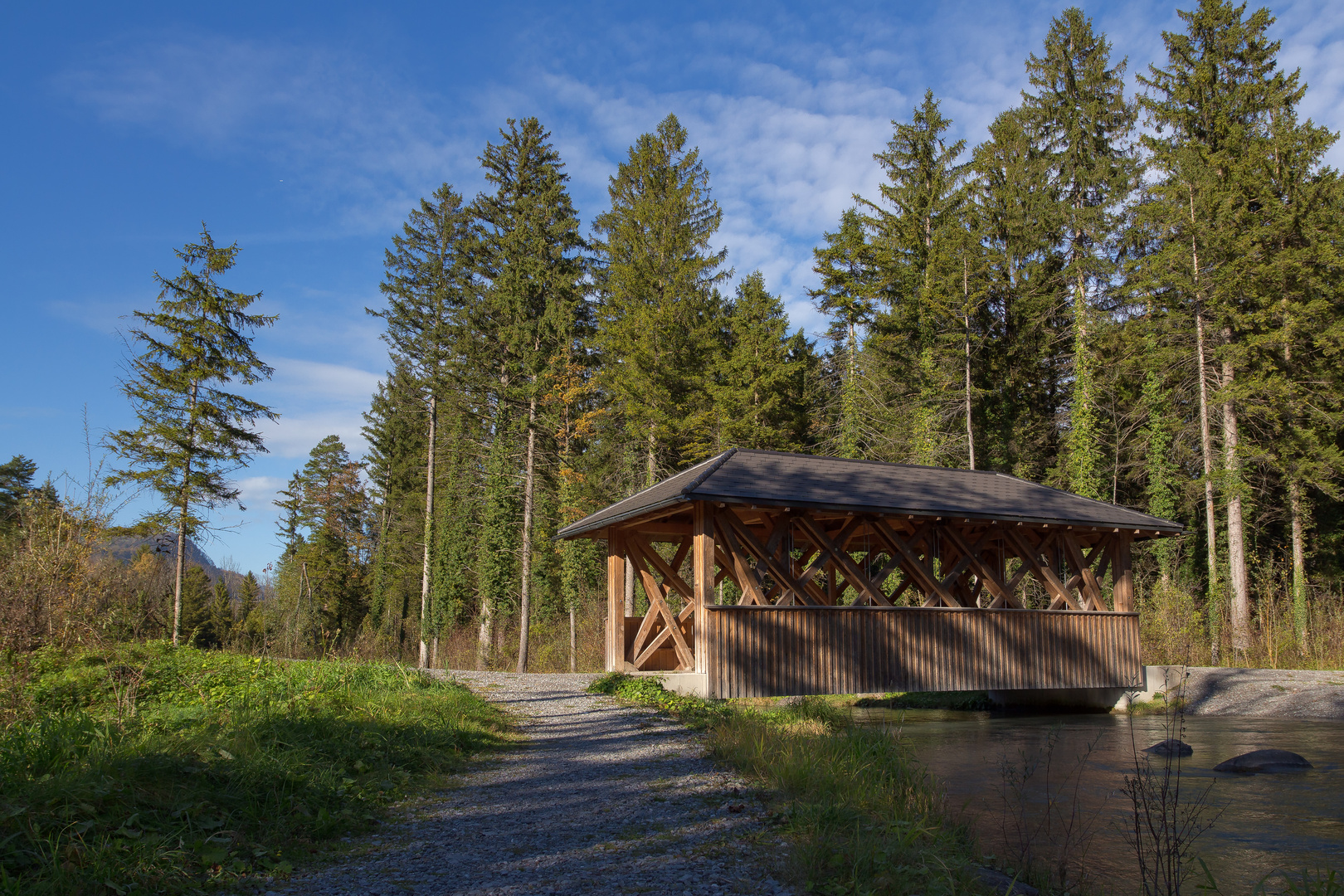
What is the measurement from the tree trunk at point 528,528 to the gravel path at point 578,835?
15732 millimetres

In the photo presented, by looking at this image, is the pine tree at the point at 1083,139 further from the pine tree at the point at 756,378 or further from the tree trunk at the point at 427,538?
the tree trunk at the point at 427,538

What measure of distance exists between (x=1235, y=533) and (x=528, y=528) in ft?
57.9

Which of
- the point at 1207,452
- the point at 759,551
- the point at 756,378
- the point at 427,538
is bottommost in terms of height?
the point at 759,551

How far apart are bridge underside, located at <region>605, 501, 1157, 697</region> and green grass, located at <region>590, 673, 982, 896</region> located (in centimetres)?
315

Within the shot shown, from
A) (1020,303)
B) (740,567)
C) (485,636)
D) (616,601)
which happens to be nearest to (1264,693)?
(740,567)

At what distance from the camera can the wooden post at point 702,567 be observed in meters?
11.2

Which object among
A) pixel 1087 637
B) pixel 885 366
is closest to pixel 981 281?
pixel 885 366

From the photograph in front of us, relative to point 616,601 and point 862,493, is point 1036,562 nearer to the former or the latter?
point 862,493

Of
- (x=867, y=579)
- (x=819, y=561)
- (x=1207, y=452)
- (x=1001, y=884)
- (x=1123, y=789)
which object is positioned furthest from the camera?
(x=1207, y=452)

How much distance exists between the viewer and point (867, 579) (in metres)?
12.6

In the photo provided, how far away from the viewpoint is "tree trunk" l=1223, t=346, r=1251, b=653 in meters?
18.6

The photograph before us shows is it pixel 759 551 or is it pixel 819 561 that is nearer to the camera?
pixel 759 551

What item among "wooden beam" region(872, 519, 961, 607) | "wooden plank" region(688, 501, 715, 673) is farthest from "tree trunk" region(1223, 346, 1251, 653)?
"wooden plank" region(688, 501, 715, 673)

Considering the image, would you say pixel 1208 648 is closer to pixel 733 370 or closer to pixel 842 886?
pixel 733 370
